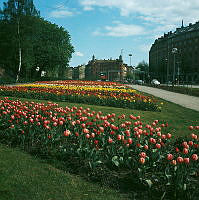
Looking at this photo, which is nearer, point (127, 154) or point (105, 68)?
point (127, 154)

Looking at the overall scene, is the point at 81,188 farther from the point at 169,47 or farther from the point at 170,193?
the point at 169,47

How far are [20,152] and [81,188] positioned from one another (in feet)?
6.77

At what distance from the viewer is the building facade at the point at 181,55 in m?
89.2

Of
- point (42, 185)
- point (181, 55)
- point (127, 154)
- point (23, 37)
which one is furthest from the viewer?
point (181, 55)

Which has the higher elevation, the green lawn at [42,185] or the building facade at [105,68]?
the building facade at [105,68]

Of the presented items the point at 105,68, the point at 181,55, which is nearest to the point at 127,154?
the point at 181,55

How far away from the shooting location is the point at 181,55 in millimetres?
97625

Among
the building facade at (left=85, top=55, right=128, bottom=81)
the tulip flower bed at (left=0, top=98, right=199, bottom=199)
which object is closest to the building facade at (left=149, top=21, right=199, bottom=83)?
the building facade at (left=85, top=55, right=128, bottom=81)

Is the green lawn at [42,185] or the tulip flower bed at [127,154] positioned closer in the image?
the green lawn at [42,185]

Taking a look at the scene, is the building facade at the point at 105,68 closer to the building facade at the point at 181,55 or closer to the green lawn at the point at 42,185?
the building facade at the point at 181,55

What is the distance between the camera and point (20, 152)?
5.68 m

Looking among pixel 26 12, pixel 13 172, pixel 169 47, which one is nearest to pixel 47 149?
pixel 13 172

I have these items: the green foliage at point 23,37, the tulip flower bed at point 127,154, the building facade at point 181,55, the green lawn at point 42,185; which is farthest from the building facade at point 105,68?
the green lawn at point 42,185

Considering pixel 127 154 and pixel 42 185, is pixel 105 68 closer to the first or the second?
pixel 127 154
